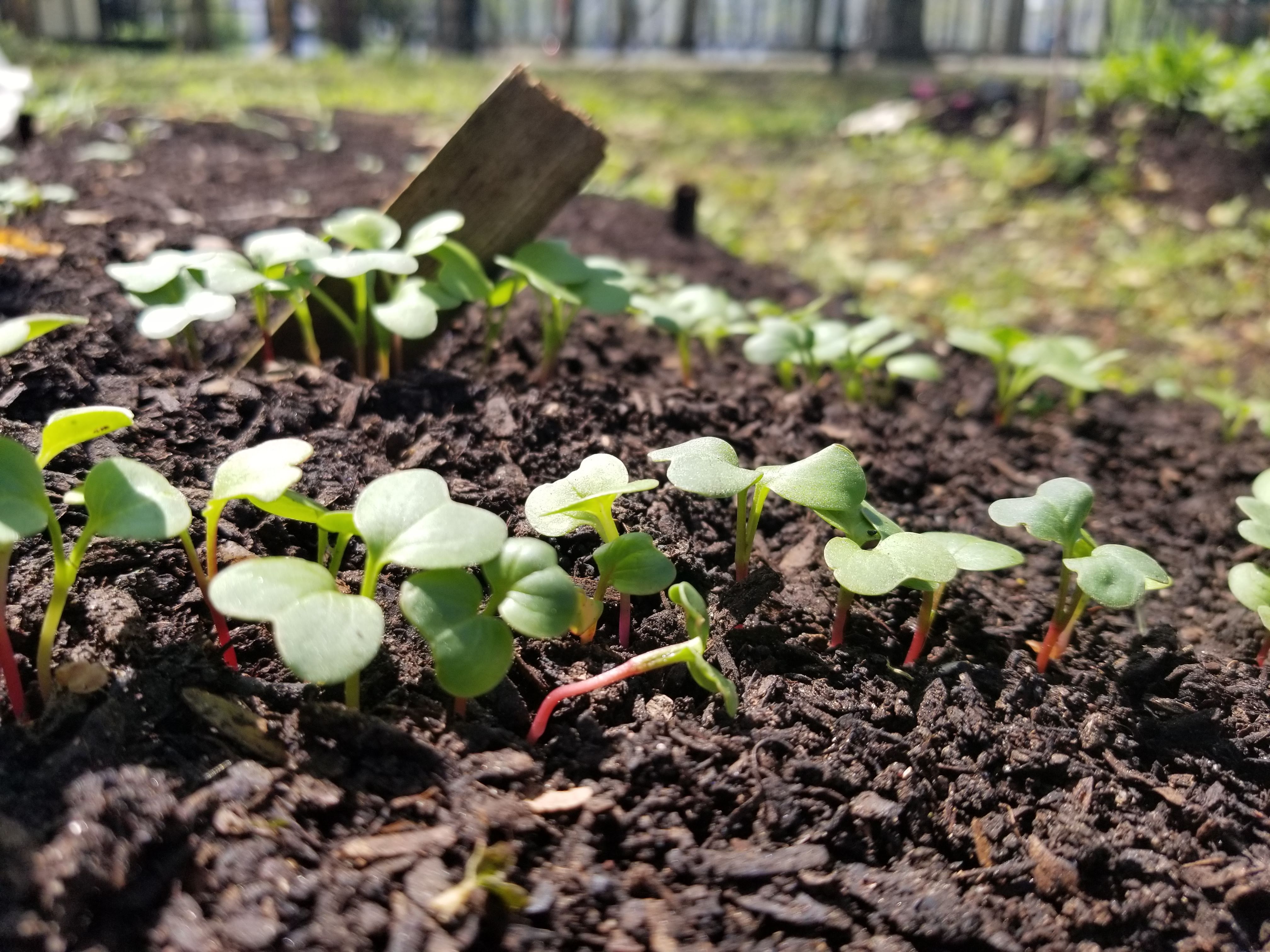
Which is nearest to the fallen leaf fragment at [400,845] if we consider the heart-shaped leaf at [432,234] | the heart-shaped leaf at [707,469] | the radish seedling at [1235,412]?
the heart-shaped leaf at [707,469]

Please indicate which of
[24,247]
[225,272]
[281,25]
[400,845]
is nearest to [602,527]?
[400,845]

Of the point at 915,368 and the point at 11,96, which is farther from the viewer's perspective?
the point at 11,96

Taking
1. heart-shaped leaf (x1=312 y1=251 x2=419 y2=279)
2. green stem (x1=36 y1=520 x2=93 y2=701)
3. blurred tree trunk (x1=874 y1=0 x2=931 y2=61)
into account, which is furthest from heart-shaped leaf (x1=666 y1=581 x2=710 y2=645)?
blurred tree trunk (x1=874 y1=0 x2=931 y2=61)

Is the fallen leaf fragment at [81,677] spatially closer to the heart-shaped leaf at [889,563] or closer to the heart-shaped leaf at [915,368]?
the heart-shaped leaf at [889,563]

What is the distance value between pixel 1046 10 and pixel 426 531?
14.6 m

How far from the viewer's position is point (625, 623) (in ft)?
4.21

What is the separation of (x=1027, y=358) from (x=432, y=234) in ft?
4.63

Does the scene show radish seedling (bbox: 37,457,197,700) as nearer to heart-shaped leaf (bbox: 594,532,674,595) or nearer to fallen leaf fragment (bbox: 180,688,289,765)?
fallen leaf fragment (bbox: 180,688,289,765)

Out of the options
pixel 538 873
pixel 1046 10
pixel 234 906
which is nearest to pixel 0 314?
pixel 234 906

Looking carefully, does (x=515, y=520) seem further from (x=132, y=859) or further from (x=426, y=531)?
(x=132, y=859)

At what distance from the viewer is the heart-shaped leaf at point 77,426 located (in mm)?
1096

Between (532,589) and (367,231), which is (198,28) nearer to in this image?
(367,231)

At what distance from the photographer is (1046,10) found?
41.8ft

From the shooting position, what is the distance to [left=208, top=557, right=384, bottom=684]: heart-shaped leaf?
887 mm
